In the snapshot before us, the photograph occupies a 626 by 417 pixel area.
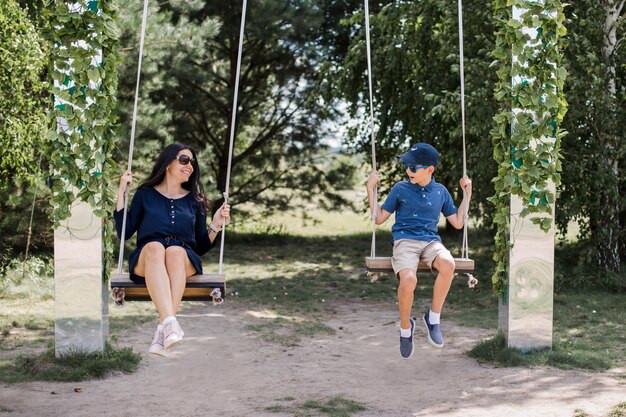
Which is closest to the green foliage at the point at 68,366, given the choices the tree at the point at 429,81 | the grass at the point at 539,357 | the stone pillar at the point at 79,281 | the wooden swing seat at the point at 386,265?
the stone pillar at the point at 79,281

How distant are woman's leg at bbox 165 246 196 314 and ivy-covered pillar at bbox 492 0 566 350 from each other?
2.70 meters

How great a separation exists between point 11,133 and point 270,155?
9.12 metres

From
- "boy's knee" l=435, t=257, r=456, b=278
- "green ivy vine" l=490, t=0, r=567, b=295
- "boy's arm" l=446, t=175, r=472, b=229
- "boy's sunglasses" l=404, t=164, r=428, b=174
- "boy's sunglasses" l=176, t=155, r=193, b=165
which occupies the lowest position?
"boy's knee" l=435, t=257, r=456, b=278

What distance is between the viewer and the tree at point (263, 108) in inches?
628

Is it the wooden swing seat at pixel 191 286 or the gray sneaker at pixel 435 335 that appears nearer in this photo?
the wooden swing seat at pixel 191 286

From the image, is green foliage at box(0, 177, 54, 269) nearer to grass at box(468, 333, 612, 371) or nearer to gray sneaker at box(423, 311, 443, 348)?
grass at box(468, 333, 612, 371)

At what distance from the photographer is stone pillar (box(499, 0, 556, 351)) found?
662 cm

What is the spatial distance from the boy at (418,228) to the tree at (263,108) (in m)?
10.4

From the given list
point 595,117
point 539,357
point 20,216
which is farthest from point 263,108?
point 539,357

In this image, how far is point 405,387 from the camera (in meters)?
5.96

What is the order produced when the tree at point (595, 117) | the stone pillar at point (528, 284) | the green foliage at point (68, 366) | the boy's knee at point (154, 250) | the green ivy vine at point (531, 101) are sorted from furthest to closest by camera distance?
the tree at point (595, 117) → the stone pillar at point (528, 284) → the green ivy vine at point (531, 101) → the green foliage at point (68, 366) → the boy's knee at point (154, 250)

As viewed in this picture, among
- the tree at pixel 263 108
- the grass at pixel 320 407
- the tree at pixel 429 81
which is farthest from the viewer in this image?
the tree at pixel 263 108

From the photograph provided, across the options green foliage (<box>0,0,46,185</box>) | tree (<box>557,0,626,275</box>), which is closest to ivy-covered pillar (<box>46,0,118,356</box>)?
green foliage (<box>0,0,46,185</box>)

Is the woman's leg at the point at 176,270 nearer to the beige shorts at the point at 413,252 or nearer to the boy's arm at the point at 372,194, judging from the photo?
the boy's arm at the point at 372,194
